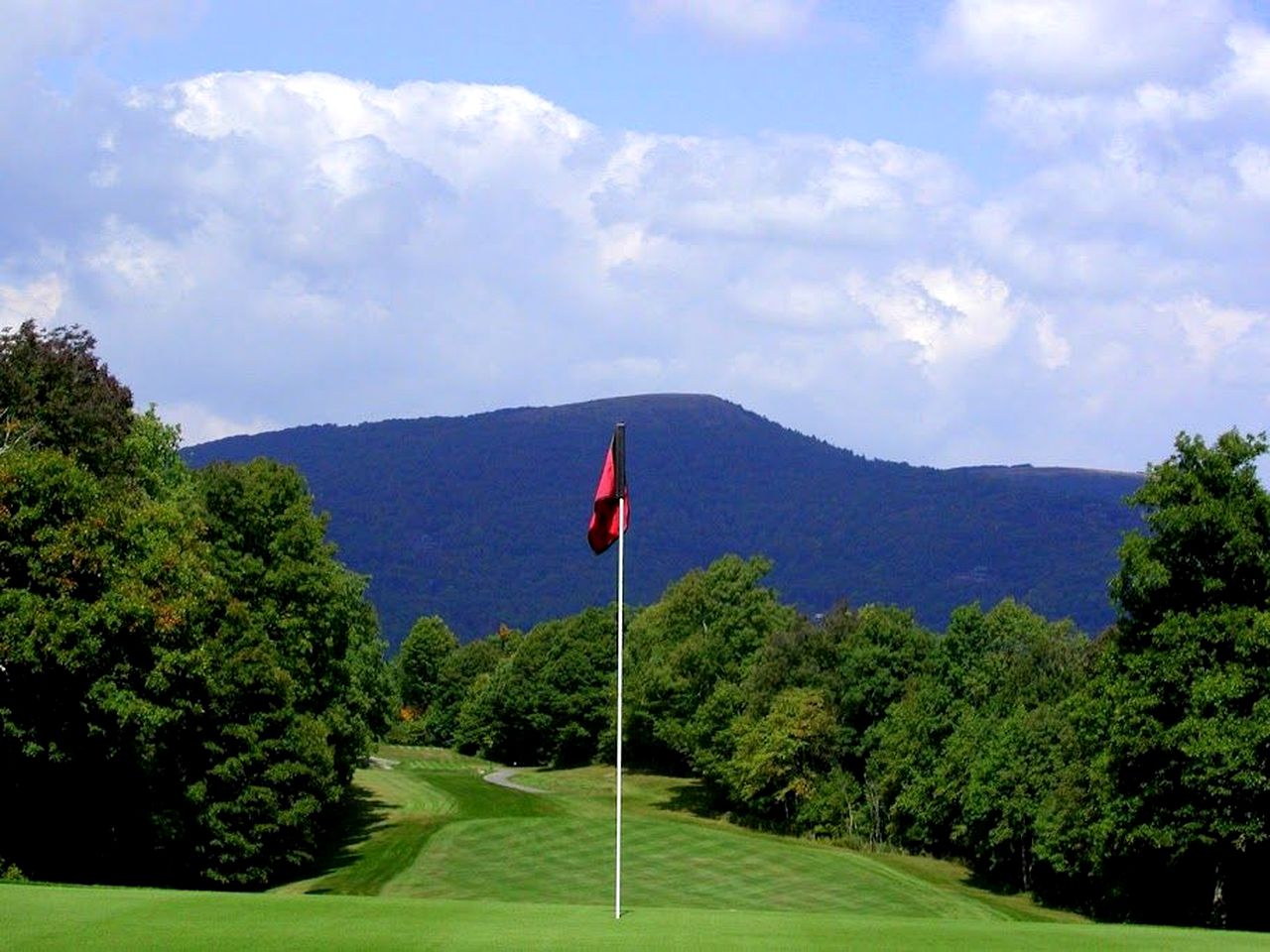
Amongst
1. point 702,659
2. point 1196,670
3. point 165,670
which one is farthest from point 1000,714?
point 165,670

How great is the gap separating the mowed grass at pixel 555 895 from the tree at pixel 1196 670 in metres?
6.25

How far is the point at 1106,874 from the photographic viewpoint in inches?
1864

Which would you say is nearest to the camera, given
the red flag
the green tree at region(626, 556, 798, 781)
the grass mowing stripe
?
the grass mowing stripe

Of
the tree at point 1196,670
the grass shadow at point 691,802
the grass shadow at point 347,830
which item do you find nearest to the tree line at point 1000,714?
→ the tree at point 1196,670

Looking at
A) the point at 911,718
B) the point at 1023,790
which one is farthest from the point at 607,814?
the point at 1023,790

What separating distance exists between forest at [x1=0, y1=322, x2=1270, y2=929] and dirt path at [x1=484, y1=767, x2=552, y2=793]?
19.6 m

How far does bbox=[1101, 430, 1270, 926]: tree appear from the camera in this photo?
37.6 meters

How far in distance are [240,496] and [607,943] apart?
38.2m

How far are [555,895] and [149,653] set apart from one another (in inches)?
824

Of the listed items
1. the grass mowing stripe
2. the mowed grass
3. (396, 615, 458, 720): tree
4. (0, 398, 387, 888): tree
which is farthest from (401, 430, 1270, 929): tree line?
(396, 615, 458, 720): tree

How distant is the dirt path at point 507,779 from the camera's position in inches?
3940

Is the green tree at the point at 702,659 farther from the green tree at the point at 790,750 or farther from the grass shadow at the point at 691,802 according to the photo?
the green tree at the point at 790,750

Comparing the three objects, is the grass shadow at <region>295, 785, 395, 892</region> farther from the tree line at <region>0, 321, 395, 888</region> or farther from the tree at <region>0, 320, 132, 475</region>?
the tree at <region>0, 320, 132, 475</region>

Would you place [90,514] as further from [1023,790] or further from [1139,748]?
[1023,790]
